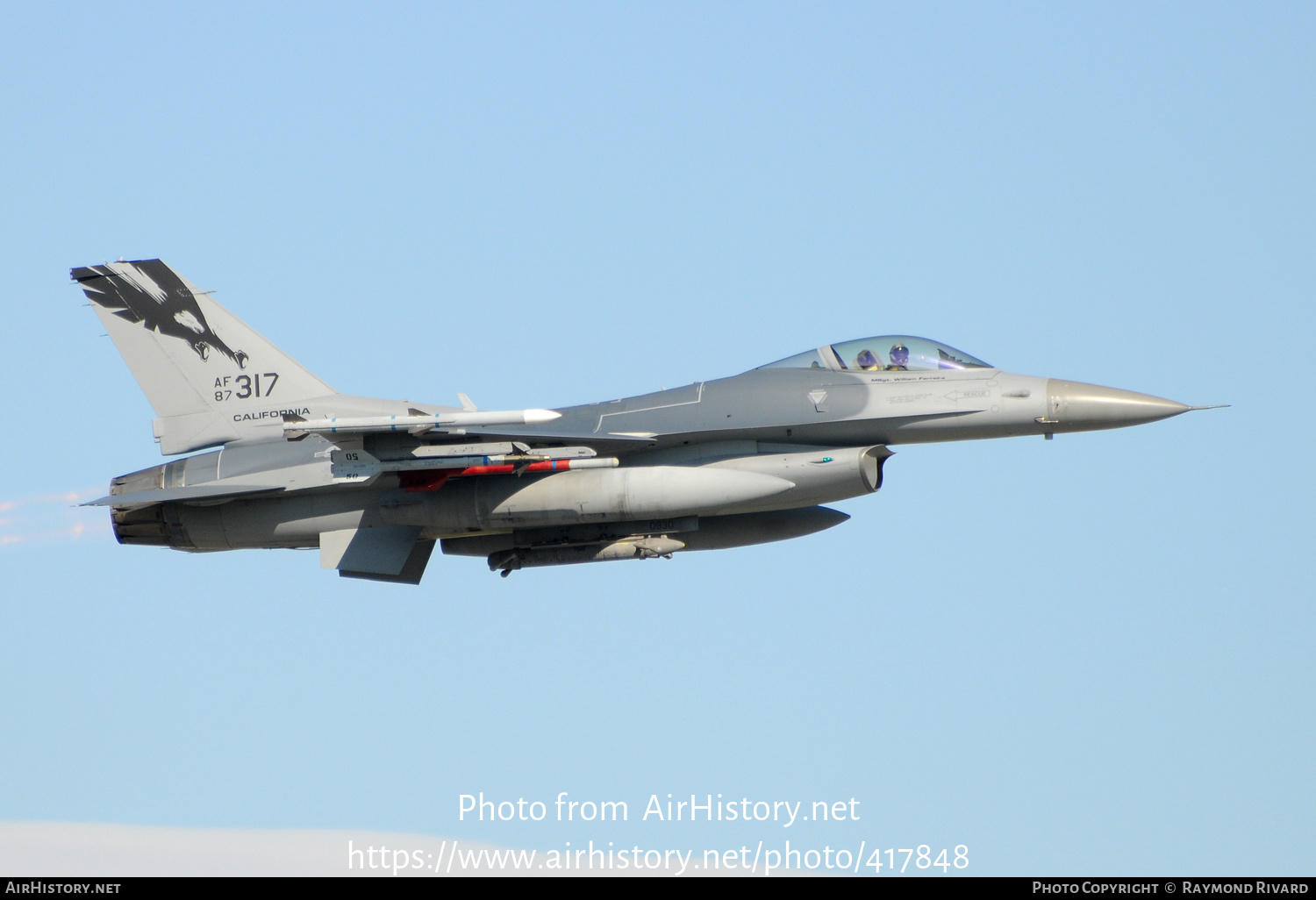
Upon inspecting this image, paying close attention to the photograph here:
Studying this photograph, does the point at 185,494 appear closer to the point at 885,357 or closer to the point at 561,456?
the point at 561,456

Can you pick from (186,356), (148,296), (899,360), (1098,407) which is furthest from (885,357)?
(148,296)

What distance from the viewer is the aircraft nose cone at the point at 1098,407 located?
17656 millimetres

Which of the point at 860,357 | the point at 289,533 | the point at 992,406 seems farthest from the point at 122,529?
the point at 992,406

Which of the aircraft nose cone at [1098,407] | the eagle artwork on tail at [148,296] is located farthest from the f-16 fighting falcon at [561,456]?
the eagle artwork on tail at [148,296]

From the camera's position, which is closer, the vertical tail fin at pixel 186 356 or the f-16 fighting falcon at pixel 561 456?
the f-16 fighting falcon at pixel 561 456

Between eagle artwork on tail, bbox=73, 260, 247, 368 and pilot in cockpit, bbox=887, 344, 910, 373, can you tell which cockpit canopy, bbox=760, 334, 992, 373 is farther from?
eagle artwork on tail, bbox=73, 260, 247, 368

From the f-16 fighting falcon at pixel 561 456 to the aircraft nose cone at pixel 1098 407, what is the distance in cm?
2

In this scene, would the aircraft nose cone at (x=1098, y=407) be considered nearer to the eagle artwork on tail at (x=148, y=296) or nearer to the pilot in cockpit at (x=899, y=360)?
the pilot in cockpit at (x=899, y=360)

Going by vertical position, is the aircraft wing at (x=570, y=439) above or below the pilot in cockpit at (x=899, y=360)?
below

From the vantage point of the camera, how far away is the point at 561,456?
695 inches
